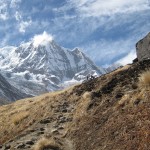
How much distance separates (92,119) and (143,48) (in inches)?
709

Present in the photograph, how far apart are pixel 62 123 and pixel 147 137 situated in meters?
10.1

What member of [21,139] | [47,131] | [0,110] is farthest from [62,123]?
[0,110]

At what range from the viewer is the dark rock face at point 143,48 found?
40.1 m

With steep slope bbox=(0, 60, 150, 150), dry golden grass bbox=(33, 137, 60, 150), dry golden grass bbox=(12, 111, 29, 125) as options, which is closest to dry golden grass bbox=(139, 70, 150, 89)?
steep slope bbox=(0, 60, 150, 150)

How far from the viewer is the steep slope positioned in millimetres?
20359

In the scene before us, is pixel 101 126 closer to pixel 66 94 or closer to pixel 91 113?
pixel 91 113

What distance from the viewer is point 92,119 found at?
2478cm

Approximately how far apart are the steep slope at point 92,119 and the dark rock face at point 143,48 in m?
9.37

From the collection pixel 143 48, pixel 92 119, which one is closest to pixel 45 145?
pixel 92 119

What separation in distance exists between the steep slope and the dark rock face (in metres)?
9.37

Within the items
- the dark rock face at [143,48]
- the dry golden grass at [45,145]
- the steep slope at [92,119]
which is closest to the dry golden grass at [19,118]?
the steep slope at [92,119]

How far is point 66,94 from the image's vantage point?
34.3m

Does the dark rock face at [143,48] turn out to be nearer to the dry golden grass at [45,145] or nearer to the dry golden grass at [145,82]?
the dry golden grass at [145,82]

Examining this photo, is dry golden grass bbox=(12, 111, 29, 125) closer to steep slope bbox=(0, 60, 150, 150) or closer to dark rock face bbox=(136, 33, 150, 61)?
steep slope bbox=(0, 60, 150, 150)
